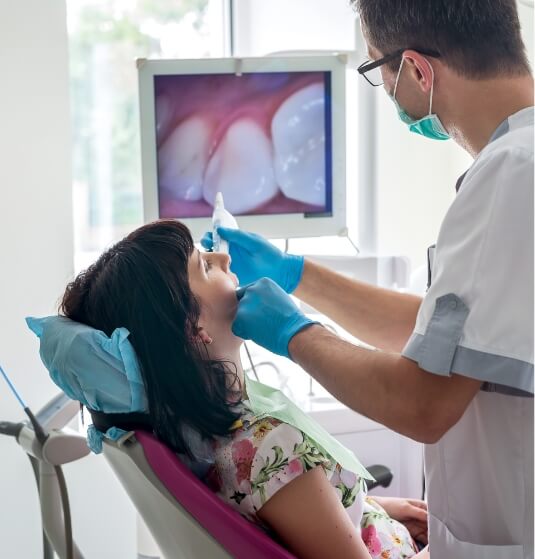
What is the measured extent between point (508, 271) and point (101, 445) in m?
0.68

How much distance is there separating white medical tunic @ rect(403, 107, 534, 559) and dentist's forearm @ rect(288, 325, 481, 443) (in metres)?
0.03

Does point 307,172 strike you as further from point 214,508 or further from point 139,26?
point 139,26

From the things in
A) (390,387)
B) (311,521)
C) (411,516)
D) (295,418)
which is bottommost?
(411,516)

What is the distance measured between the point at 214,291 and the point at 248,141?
0.93 m

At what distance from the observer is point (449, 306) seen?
1.18 meters

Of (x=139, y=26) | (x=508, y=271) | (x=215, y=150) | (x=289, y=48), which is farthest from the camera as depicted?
(x=139, y=26)

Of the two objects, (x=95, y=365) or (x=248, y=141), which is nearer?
(x=95, y=365)

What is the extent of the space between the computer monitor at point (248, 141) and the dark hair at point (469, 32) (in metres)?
0.96

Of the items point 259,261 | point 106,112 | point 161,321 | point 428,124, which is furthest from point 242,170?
point 106,112

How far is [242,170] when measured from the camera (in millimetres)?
2279

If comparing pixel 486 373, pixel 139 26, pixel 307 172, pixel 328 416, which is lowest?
pixel 328 416

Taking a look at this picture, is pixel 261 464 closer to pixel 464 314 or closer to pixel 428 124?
pixel 464 314

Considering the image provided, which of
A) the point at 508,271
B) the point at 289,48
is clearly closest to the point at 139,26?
the point at 289,48

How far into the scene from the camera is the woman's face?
1400 millimetres
